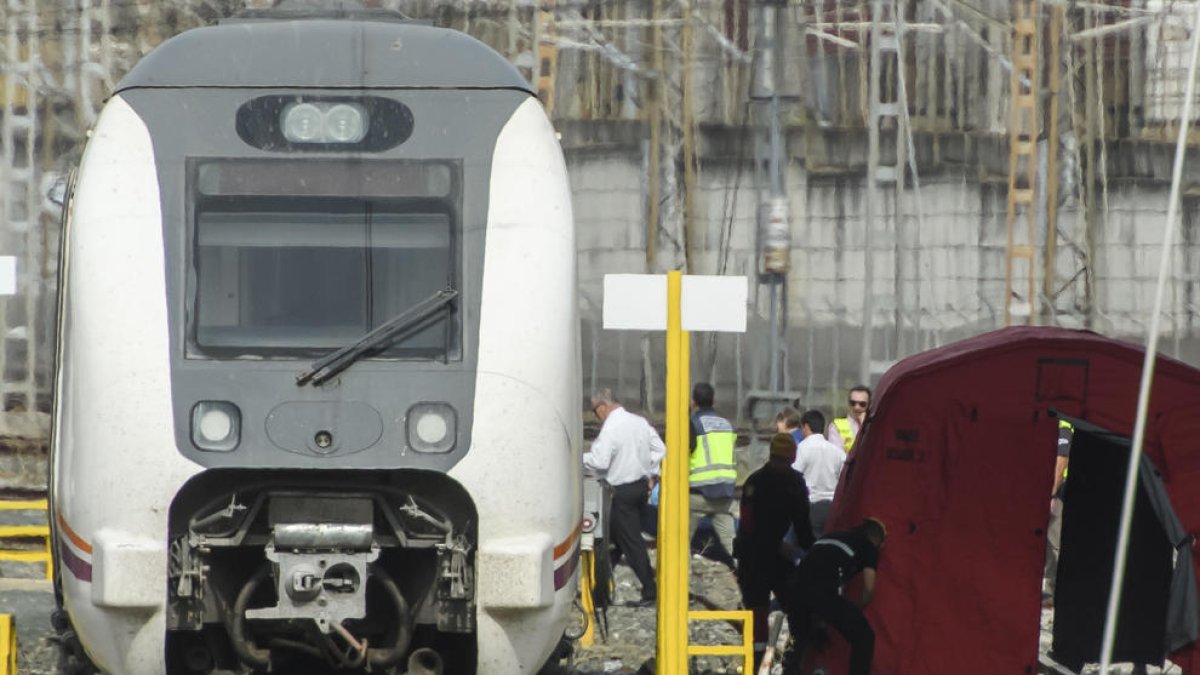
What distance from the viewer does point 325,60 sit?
32.9 ft

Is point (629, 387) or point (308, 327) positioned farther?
point (629, 387)

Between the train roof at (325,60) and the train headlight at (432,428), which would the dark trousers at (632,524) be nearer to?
the train roof at (325,60)

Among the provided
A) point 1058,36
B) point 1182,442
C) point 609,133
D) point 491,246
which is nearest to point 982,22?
point 1058,36

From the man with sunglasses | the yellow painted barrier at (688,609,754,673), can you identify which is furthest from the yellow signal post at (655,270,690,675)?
the man with sunglasses

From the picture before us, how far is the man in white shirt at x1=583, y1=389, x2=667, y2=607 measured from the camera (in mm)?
15531

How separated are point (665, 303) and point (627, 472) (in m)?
5.05

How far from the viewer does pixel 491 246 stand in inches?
378

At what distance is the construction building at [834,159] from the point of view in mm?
21781

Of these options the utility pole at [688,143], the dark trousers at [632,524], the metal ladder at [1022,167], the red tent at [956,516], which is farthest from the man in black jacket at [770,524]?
the metal ladder at [1022,167]

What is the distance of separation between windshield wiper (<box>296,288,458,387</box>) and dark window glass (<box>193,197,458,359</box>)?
0.16 feet

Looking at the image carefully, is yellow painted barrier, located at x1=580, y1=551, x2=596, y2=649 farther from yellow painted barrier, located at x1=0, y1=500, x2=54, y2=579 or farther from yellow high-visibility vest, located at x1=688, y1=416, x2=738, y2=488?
yellow painted barrier, located at x1=0, y1=500, x2=54, y2=579

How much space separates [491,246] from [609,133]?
12269 mm

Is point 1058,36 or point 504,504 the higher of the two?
point 1058,36

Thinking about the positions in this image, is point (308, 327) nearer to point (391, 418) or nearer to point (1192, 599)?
point (391, 418)
